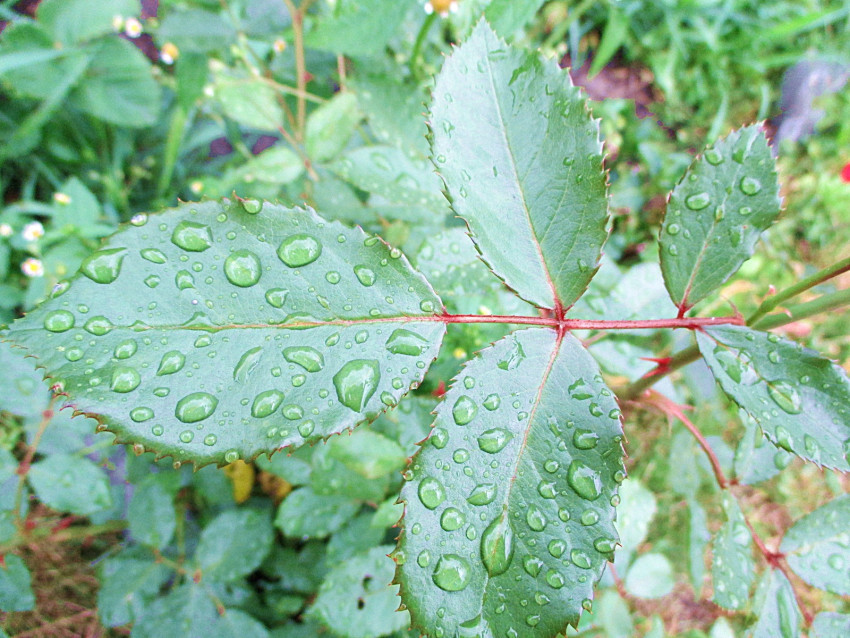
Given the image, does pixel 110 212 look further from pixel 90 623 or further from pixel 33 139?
pixel 90 623

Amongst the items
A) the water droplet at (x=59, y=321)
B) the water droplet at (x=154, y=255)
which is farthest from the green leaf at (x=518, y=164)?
the water droplet at (x=59, y=321)

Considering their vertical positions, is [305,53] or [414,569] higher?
[305,53]

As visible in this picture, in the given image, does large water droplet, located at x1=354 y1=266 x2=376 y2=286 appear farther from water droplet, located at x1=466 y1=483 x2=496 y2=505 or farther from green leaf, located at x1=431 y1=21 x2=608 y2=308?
water droplet, located at x1=466 y1=483 x2=496 y2=505

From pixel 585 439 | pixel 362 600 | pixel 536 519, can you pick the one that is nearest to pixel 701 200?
pixel 585 439

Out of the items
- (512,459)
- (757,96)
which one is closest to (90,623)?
(512,459)

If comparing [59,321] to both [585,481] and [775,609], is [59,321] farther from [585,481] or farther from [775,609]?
[775,609]

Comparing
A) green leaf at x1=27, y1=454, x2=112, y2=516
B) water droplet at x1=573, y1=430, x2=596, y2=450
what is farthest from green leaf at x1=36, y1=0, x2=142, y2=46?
water droplet at x1=573, y1=430, x2=596, y2=450
